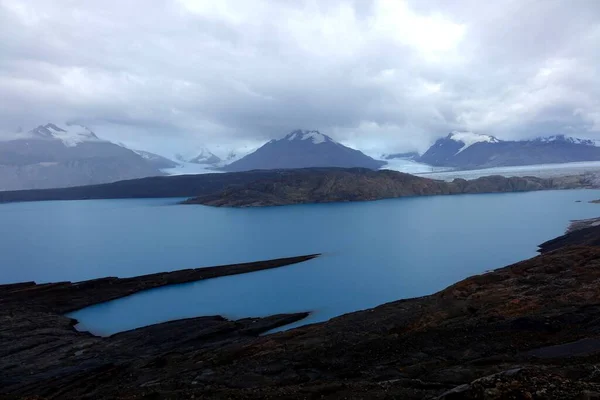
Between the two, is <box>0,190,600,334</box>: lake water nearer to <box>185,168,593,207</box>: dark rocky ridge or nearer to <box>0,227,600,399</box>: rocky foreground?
<box>0,227,600,399</box>: rocky foreground

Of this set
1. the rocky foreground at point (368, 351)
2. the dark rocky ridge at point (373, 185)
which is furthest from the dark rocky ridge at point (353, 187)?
the rocky foreground at point (368, 351)

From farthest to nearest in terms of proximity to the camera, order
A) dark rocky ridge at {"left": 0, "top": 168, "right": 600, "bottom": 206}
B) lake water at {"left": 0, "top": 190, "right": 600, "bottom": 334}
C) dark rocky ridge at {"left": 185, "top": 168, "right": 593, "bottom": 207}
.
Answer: dark rocky ridge at {"left": 0, "top": 168, "right": 600, "bottom": 206}, dark rocky ridge at {"left": 185, "top": 168, "right": 593, "bottom": 207}, lake water at {"left": 0, "top": 190, "right": 600, "bottom": 334}

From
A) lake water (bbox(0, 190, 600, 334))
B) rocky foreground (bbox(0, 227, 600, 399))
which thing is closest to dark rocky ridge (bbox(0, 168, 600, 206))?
lake water (bbox(0, 190, 600, 334))

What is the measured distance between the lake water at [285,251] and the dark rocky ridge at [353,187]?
28.9 metres

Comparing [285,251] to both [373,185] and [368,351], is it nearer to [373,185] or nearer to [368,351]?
[368,351]

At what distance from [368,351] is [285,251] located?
132ft

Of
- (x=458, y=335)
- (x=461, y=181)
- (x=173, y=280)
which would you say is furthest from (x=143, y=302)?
(x=461, y=181)

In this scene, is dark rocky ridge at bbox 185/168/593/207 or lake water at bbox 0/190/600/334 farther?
dark rocky ridge at bbox 185/168/593/207

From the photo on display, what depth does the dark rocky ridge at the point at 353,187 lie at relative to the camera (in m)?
136

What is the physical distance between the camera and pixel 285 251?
57.4m

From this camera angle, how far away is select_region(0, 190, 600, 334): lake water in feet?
115

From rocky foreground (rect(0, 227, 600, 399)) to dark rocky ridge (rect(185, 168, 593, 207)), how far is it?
102999 millimetres

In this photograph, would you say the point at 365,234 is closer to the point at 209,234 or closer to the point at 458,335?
the point at 209,234

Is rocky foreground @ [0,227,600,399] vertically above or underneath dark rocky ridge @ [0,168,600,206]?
underneath
